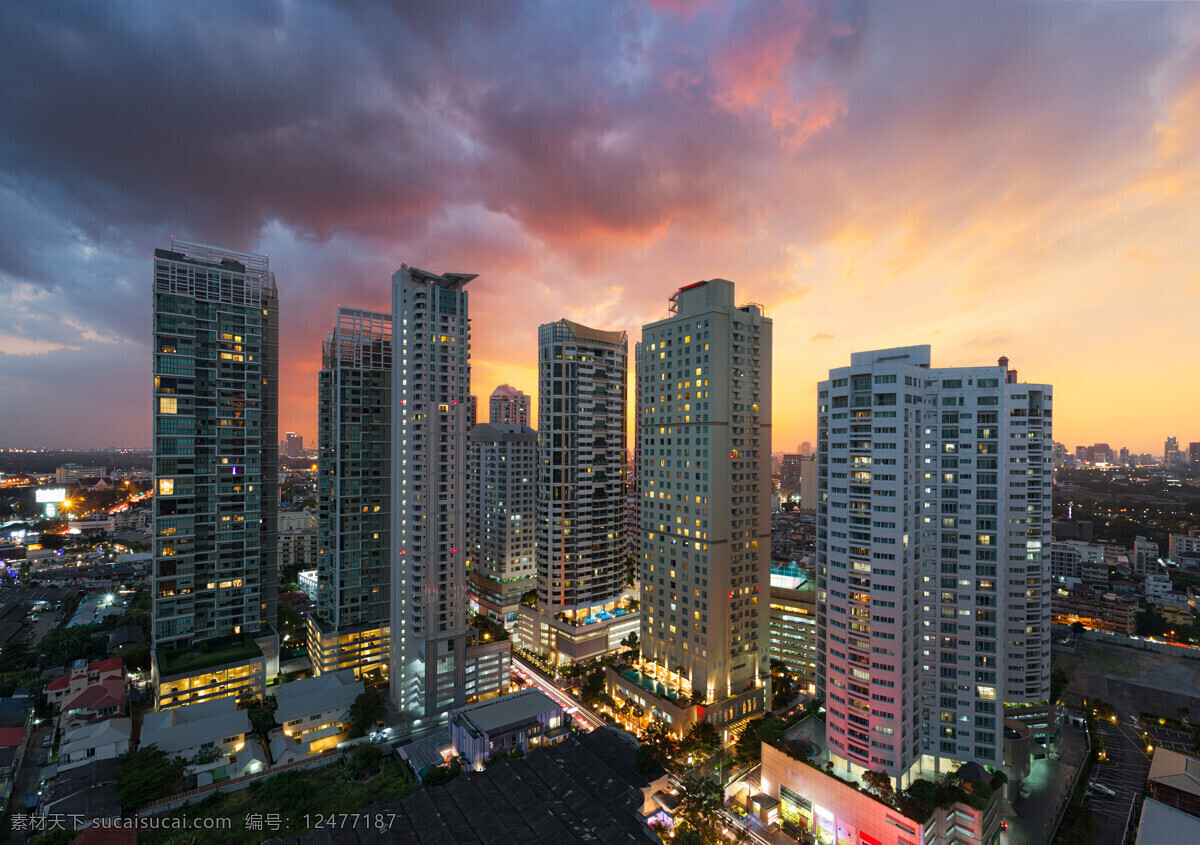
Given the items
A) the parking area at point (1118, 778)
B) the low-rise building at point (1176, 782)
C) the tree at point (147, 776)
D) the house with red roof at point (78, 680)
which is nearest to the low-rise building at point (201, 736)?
the tree at point (147, 776)

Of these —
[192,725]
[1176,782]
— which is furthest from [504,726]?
[1176,782]

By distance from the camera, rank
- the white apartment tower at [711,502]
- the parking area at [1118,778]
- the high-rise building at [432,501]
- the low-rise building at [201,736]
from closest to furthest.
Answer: the parking area at [1118,778], the low-rise building at [201,736], the white apartment tower at [711,502], the high-rise building at [432,501]

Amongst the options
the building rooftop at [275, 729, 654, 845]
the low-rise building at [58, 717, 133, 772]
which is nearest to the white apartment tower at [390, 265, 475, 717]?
the building rooftop at [275, 729, 654, 845]

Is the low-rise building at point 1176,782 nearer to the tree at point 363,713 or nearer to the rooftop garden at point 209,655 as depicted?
the tree at point 363,713

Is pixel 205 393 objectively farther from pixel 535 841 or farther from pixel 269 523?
pixel 535 841

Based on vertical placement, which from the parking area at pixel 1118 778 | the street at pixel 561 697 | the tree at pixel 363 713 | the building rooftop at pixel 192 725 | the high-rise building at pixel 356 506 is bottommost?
the street at pixel 561 697

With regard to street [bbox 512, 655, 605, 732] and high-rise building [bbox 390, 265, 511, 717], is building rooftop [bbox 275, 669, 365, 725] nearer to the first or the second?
high-rise building [bbox 390, 265, 511, 717]

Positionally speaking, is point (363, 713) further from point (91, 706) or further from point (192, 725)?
point (91, 706)
